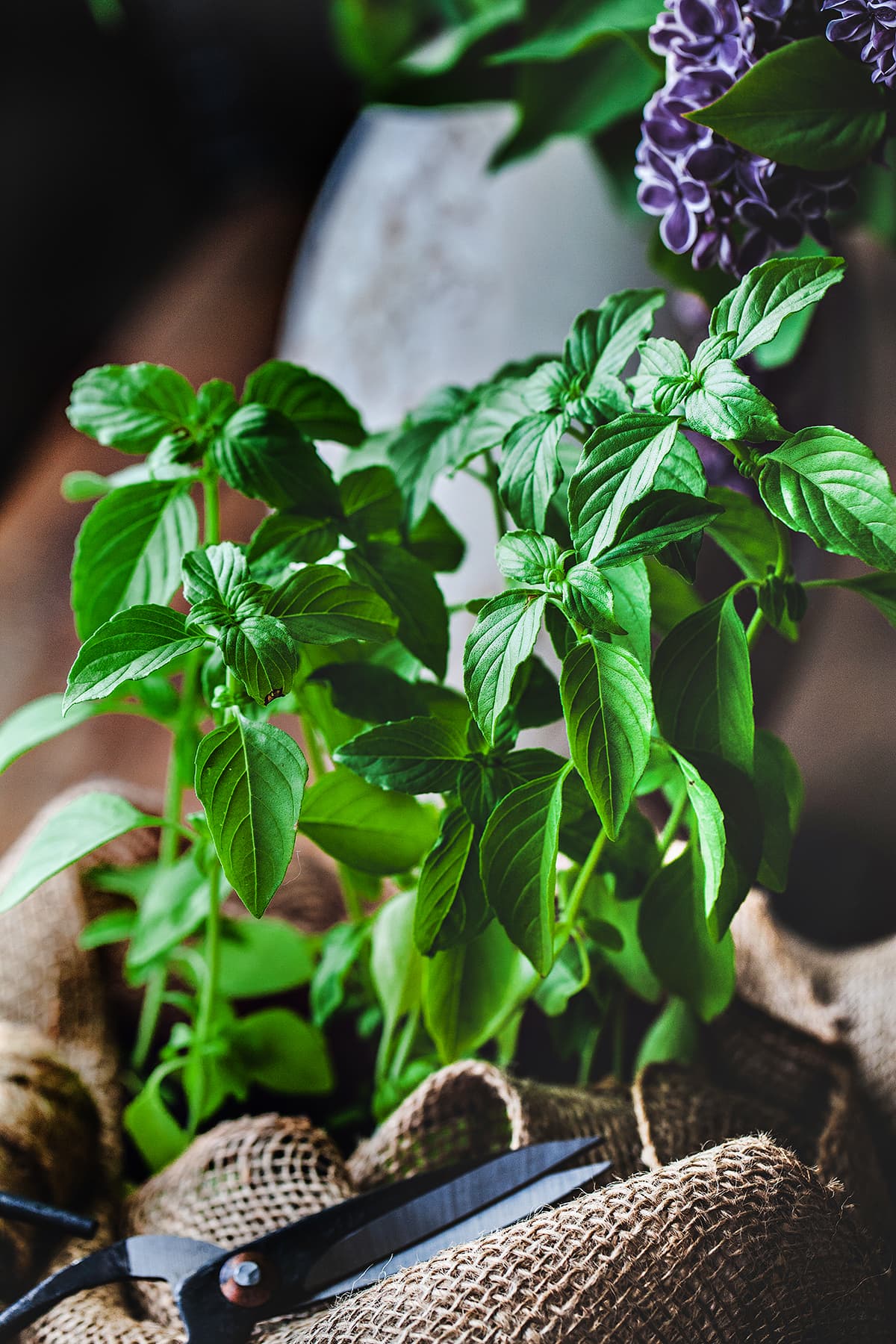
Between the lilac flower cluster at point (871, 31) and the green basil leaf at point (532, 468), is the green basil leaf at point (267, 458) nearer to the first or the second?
the green basil leaf at point (532, 468)

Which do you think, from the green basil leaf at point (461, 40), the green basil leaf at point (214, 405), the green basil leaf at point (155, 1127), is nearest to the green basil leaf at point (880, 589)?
the green basil leaf at point (214, 405)

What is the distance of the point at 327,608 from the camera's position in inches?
12.2

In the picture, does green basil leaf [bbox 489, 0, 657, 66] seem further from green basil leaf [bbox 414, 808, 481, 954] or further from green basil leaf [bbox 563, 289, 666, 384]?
green basil leaf [bbox 414, 808, 481, 954]

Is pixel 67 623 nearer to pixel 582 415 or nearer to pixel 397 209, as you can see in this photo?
pixel 397 209

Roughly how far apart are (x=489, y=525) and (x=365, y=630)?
33 cm

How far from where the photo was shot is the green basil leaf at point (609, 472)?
271 millimetres

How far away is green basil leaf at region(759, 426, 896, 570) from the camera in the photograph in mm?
257

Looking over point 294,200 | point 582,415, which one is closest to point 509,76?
point 582,415

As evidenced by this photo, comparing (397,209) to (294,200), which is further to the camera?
(294,200)

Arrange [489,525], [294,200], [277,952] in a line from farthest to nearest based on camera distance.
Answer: [294,200], [489,525], [277,952]

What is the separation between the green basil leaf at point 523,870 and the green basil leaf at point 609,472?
76mm

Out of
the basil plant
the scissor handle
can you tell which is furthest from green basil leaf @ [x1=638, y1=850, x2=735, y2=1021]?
the scissor handle

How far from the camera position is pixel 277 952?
1.54 ft

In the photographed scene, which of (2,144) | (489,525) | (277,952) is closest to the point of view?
(277,952)
